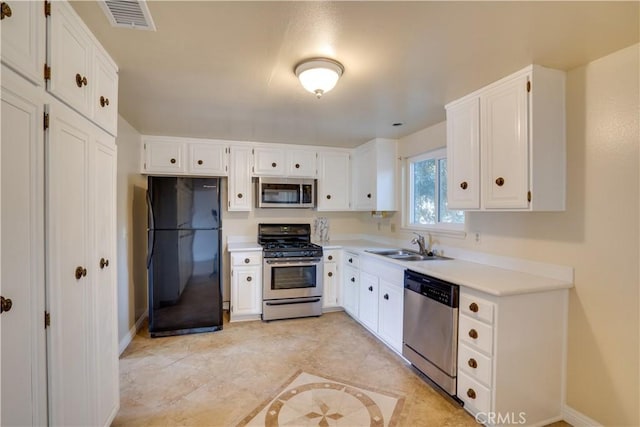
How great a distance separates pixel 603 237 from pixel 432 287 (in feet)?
3.50

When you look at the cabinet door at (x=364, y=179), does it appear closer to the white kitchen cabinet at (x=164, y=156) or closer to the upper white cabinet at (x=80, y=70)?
the white kitchen cabinet at (x=164, y=156)

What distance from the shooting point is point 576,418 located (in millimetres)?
1966

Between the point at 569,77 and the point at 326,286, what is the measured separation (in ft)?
10.3

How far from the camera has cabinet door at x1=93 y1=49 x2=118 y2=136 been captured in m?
1.68

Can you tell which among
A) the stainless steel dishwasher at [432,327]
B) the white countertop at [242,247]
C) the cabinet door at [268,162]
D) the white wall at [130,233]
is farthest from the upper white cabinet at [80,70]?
the stainless steel dishwasher at [432,327]

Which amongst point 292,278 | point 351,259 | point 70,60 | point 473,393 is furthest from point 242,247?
point 473,393

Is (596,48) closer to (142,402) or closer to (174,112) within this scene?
(174,112)

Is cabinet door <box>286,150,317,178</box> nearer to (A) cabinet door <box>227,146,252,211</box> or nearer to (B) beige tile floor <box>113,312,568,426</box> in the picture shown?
(A) cabinet door <box>227,146,252,211</box>

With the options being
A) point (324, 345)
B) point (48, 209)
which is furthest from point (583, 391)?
point (48, 209)

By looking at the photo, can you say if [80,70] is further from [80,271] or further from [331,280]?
[331,280]

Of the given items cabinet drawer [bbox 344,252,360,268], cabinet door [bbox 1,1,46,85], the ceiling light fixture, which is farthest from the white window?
cabinet door [bbox 1,1,46,85]

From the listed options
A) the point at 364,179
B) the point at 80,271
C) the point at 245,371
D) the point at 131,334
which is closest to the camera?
the point at 80,271

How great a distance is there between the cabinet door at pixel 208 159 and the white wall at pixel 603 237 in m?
3.44

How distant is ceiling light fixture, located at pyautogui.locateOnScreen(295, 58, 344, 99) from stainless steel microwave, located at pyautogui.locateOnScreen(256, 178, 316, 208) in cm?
228
